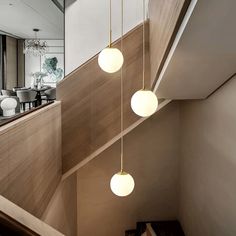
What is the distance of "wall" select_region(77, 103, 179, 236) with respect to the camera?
17.5ft

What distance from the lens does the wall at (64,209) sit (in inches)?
139

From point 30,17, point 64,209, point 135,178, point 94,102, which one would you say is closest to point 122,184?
point 94,102

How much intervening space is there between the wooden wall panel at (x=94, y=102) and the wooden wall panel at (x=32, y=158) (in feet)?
0.65

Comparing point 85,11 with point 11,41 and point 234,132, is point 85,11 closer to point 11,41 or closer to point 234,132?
point 234,132

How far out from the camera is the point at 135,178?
536 centimetres

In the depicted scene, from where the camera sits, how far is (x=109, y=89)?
3441 mm

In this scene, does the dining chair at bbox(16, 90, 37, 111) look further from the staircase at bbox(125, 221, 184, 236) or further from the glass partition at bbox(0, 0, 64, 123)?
the staircase at bbox(125, 221, 184, 236)

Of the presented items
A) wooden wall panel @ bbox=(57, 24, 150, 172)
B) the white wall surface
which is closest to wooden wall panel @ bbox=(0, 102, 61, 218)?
wooden wall panel @ bbox=(57, 24, 150, 172)

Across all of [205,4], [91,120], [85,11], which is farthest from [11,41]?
[205,4]

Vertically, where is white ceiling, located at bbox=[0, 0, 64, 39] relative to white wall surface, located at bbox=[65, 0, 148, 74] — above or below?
above

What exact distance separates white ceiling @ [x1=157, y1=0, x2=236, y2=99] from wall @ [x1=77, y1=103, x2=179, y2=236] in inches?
88.0

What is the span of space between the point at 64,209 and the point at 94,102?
2.09 metres

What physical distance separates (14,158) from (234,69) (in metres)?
2.10

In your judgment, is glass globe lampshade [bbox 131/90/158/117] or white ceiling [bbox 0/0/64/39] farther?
white ceiling [bbox 0/0/64/39]
